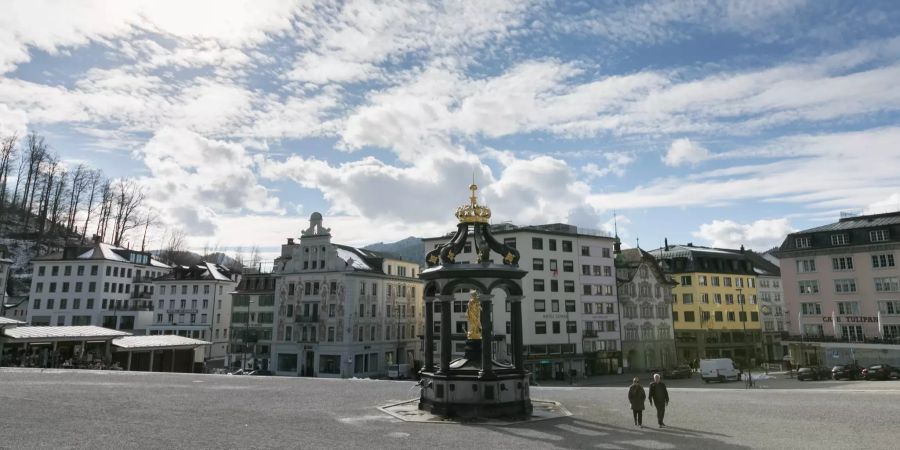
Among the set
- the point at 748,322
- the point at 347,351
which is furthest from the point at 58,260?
the point at 748,322

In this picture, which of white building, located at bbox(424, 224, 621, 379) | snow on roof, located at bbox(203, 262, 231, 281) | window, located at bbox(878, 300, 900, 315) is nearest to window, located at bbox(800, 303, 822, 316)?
window, located at bbox(878, 300, 900, 315)

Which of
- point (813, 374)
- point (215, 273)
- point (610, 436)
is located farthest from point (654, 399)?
point (215, 273)

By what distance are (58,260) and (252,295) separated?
118ft

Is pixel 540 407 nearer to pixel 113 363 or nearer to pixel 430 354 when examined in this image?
pixel 430 354

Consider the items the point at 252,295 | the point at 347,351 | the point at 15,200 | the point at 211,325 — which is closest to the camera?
the point at 347,351

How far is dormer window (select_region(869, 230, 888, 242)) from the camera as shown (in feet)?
198

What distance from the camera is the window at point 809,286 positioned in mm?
64500

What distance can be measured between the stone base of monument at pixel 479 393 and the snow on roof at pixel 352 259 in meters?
48.2

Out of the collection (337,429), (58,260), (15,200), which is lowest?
(337,429)

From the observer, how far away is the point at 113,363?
51938mm

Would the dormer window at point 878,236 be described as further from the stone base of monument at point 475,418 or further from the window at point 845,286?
the stone base of monument at point 475,418

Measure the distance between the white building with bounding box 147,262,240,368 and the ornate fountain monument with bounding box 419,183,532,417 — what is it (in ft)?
234

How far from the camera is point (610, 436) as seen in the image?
693 inches

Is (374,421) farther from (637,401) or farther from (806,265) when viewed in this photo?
(806,265)
